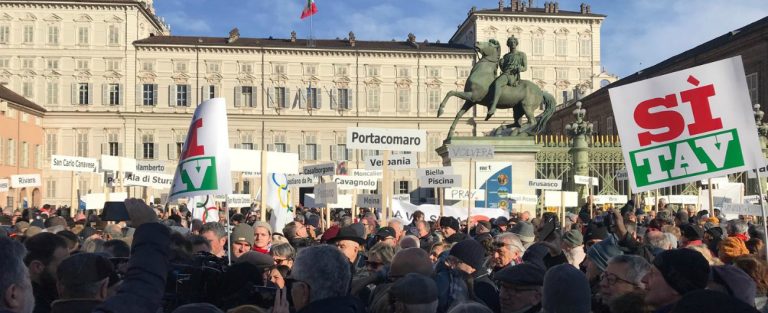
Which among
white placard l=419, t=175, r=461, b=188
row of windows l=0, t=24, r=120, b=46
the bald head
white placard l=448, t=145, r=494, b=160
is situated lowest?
the bald head

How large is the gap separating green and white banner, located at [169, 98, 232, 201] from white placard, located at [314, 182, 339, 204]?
16.9ft

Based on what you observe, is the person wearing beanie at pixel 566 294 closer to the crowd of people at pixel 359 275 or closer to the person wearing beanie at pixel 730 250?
the crowd of people at pixel 359 275

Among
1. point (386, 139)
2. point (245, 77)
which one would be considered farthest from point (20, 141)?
point (386, 139)

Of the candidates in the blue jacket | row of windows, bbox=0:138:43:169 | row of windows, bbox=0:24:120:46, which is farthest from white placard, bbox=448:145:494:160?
row of windows, bbox=0:24:120:46

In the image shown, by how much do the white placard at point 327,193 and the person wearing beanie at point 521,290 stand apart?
305 inches

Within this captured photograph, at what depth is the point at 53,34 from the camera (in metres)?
61.4

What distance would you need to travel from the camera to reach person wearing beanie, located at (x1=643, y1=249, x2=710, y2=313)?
138 inches

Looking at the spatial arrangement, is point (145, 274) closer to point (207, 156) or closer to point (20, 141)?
point (207, 156)

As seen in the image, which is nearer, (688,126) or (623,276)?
(623,276)

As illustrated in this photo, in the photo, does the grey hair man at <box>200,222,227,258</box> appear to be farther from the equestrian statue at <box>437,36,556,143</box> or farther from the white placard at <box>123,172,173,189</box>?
the equestrian statue at <box>437,36,556,143</box>

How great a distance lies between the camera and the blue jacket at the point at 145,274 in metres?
2.68

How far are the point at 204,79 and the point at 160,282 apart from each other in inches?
2439

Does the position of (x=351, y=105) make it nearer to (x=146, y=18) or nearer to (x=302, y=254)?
(x=146, y=18)

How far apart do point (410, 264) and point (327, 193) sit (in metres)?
7.65
